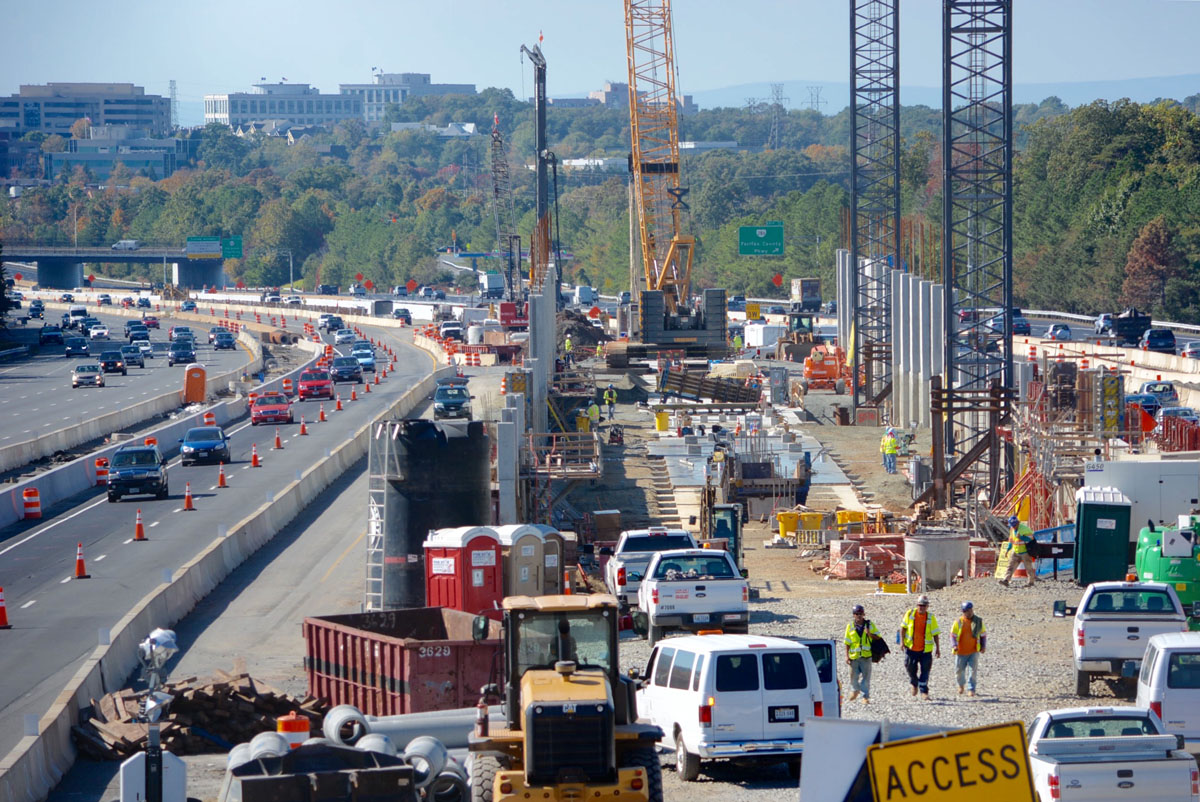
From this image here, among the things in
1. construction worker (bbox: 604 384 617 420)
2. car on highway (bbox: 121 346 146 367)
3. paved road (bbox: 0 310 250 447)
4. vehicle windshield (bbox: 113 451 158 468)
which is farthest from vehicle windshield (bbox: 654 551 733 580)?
car on highway (bbox: 121 346 146 367)

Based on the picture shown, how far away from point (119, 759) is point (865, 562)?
20.0 meters

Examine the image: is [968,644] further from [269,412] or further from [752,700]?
[269,412]

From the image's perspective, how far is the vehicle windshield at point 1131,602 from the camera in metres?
20.7

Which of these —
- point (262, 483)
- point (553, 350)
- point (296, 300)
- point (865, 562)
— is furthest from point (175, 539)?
point (296, 300)

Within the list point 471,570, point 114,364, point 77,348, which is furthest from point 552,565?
point 77,348

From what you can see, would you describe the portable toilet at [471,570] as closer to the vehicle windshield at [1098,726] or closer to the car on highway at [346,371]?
the vehicle windshield at [1098,726]

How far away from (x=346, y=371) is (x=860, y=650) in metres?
71.9

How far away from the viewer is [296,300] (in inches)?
7318

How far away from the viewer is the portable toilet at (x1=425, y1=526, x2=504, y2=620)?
26375 mm

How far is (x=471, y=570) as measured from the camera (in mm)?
26406

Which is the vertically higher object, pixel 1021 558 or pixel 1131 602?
pixel 1131 602

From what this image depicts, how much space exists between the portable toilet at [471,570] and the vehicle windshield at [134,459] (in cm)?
2308

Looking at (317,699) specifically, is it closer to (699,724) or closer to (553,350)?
(699,724)

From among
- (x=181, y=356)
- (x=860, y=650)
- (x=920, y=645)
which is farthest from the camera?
(x=181, y=356)
